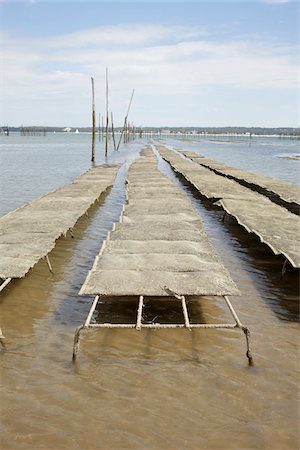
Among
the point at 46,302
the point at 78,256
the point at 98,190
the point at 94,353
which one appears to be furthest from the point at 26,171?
the point at 94,353

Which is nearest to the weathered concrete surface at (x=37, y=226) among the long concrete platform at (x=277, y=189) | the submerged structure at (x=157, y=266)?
the submerged structure at (x=157, y=266)

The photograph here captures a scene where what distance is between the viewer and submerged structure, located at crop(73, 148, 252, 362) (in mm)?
7520

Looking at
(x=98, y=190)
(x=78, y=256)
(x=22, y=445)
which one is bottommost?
(x=22, y=445)

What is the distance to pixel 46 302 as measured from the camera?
9.12 m

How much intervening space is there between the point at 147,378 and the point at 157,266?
305cm

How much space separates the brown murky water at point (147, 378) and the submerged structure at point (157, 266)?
421mm

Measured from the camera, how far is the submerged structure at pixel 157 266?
7520 millimetres

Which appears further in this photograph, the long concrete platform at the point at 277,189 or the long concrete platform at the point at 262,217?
the long concrete platform at the point at 277,189

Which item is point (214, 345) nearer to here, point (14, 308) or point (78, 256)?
point (14, 308)

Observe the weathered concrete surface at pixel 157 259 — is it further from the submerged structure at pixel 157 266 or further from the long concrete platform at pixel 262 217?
the long concrete platform at pixel 262 217

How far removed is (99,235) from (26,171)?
24.7 m

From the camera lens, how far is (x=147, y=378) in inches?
249

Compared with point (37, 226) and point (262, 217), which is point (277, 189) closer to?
point (262, 217)

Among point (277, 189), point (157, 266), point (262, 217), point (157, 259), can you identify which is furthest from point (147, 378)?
point (277, 189)
